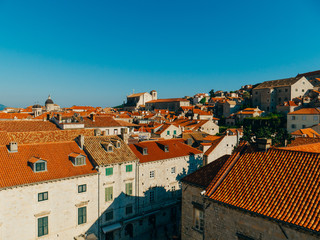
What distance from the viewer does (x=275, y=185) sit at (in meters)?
14.0

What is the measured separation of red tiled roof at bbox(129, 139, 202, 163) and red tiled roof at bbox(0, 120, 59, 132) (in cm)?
2281

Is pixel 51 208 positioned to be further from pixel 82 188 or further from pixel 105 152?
pixel 105 152

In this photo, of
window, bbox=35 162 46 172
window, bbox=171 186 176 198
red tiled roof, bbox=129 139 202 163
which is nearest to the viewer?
window, bbox=35 162 46 172

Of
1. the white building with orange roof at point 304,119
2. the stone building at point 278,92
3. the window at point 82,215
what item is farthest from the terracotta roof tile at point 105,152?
the stone building at point 278,92

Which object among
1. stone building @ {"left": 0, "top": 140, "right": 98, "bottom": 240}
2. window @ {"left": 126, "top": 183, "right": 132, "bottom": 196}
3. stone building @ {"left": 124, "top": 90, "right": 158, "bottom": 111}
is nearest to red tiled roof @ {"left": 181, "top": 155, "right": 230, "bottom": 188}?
window @ {"left": 126, "top": 183, "right": 132, "bottom": 196}

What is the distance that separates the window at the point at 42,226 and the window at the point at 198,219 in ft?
49.7

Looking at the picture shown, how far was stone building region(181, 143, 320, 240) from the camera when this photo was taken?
12016 mm

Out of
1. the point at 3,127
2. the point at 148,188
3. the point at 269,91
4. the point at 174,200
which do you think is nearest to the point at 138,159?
the point at 148,188

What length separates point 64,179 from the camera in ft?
75.1

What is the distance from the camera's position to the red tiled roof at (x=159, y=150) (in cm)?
3117

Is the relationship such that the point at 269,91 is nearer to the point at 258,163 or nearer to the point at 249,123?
the point at 249,123

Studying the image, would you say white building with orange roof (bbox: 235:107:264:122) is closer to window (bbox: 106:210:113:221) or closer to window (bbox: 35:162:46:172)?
window (bbox: 106:210:113:221)

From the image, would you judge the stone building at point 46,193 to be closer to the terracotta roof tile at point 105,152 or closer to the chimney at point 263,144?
the terracotta roof tile at point 105,152

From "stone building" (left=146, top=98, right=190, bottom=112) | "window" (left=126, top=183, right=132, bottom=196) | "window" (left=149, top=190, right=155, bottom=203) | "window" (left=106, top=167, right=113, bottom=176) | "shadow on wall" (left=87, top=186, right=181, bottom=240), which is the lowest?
"shadow on wall" (left=87, top=186, right=181, bottom=240)
